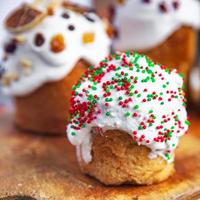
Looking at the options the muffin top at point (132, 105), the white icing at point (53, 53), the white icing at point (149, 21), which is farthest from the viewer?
the white icing at point (149, 21)

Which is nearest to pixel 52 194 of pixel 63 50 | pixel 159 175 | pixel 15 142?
pixel 159 175

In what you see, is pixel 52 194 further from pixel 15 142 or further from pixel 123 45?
pixel 123 45

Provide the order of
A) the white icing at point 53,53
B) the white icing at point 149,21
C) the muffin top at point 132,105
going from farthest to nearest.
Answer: the white icing at point 149,21 → the white icing at point 53,53 → the muffin top at point 132,105

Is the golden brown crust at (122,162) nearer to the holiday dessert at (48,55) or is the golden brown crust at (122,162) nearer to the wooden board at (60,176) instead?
the wooden board at (60,176)

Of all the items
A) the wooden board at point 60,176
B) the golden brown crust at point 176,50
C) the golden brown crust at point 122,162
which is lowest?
the wooden board at point 60,176

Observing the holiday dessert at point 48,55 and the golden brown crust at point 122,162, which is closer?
the golden brown crust at point 122,162

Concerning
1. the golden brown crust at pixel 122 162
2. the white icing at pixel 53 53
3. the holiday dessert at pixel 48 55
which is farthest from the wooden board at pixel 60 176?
the white icing at pixel 53 53

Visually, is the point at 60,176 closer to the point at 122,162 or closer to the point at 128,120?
the point at 122,162

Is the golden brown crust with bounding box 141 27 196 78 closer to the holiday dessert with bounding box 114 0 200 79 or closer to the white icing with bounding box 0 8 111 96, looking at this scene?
the holiday dessert with bounding box 114 0 200 79
